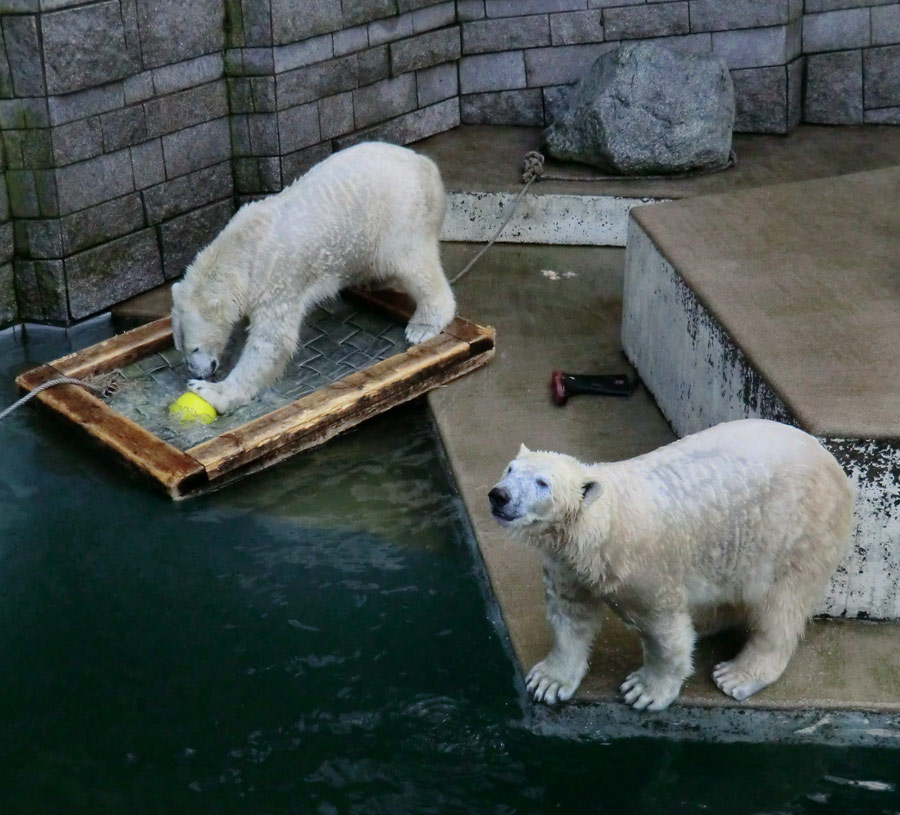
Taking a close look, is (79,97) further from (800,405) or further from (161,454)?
(800,405)

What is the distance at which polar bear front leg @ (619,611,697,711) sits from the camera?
3.94 meters

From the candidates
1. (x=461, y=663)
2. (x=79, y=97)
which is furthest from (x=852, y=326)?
(x=79, y=97)

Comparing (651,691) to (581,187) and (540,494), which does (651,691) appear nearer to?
(540,494)

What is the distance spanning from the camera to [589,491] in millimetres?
3658

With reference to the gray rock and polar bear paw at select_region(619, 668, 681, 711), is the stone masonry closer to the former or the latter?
the gray rock

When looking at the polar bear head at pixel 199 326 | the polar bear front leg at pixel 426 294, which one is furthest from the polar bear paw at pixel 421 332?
the polar bear head at pixel 199 326

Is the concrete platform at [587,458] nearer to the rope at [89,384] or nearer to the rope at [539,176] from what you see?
the rope at [539,176]

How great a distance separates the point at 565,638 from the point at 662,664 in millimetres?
322

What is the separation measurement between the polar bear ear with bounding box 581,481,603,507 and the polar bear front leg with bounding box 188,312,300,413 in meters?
2.66

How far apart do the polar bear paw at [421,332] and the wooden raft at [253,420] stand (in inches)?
1.5

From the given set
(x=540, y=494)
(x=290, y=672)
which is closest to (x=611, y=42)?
(x=290, y=672)

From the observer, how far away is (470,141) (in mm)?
8586

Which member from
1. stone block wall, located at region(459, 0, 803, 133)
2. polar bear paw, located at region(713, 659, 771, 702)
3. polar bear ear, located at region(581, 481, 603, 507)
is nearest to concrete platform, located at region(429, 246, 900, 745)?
polar bear paw, located at region(713, 659, 771, 702)

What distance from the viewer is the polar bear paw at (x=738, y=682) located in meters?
4.16
